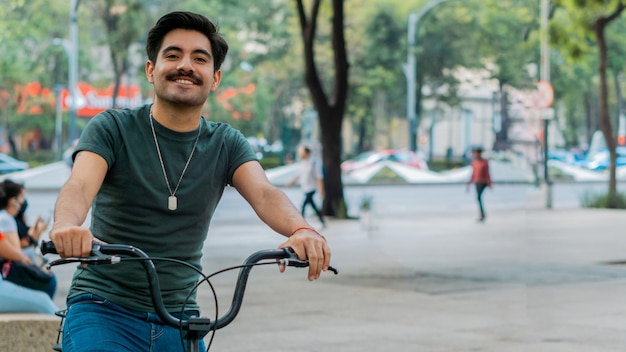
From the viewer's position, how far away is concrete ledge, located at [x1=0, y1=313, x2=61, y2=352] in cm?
701

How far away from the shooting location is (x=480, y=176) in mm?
25578

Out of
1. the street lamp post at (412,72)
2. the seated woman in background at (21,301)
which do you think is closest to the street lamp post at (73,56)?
the street lamp post at (412,72)

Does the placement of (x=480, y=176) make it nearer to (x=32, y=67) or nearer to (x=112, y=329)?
(x=112, y=329)

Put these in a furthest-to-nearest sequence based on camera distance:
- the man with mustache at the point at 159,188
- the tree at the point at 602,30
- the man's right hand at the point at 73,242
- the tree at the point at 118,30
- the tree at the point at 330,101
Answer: the tree at the point at 118,30 → the tree at the point at 602,30 → the tree at the point at 330,101 → the man with mustache at the point at 159,188 → the man's right hand at the point at 73,242

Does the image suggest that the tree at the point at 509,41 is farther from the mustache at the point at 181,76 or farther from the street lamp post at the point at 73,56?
the mustache at the point at 181,76

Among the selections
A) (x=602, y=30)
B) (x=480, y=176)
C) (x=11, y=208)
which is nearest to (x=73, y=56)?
(x=602, y=30)

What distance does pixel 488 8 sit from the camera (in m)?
56.6

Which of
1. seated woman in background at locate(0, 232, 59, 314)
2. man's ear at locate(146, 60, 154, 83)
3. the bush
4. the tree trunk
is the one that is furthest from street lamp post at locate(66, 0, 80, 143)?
man's ear at locate(146, 60, 154, 83)

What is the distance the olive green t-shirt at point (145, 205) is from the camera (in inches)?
154

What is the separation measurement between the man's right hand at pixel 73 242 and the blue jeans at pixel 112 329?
0.43 meters

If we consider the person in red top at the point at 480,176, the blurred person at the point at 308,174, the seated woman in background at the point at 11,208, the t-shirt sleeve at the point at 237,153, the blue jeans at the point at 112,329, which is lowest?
the person in red top at the point at 480,176

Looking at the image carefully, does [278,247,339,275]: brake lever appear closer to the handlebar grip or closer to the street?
the handlebar grip

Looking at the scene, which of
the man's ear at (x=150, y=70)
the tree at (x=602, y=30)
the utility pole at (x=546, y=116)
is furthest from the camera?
the utility pole at (x=546, y=116)

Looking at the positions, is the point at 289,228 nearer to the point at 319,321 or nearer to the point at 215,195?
the point at 215,195
